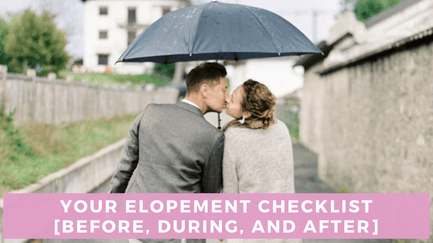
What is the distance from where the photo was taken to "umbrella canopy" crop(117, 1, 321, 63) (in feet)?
9.81

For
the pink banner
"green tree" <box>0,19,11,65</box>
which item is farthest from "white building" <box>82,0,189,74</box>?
the pink banner

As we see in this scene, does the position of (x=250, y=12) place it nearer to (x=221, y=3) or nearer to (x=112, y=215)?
(x=221, y=3)

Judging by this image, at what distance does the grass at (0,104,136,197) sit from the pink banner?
1.58 feet

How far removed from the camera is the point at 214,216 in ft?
9.15

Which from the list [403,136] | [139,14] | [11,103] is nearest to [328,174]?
[403,136]

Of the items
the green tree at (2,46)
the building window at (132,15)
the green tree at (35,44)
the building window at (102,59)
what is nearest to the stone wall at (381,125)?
the green tree at (2,46)

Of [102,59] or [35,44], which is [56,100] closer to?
[35,44]

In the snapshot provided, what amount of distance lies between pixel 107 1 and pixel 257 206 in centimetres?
5519

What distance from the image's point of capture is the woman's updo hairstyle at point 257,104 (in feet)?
8.57

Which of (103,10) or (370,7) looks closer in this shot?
(370,7)

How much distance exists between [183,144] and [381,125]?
492 cm

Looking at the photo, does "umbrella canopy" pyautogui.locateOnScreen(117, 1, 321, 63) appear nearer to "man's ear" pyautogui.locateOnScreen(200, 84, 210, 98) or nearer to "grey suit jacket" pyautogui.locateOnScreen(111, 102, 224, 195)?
"man's ear" pyautogui.locateOnScreen(200, 84, 210, 98)

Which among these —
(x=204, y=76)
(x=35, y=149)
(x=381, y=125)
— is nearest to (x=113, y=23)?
(x=35, y=149)

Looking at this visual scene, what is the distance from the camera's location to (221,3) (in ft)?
10.9
